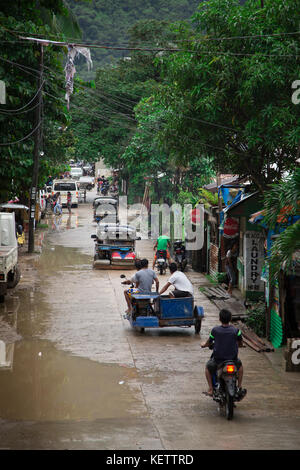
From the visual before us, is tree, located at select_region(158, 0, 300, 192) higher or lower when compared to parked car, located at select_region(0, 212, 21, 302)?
higher

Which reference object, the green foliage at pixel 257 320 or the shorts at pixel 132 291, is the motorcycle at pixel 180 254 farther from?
the shorts at pixel 132 291

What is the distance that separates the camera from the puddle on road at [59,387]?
9438 mm

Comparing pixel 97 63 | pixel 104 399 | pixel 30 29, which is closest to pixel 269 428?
pixel 104 399

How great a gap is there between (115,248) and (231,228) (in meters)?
6.08

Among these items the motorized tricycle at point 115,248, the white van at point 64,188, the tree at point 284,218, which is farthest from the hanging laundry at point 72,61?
the white van at point 64,188

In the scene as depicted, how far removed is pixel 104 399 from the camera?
10.1m

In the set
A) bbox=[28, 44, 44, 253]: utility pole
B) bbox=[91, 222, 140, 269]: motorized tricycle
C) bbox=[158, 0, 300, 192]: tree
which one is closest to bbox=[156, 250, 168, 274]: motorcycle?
bbox=[91, 222, 140, 269]: motorized tricycle

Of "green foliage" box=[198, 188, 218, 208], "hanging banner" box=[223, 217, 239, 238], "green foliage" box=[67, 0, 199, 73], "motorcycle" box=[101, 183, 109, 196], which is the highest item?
"green foliage" box=[67, 0, 199, 73]

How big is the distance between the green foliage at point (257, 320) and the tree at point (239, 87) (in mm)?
3615

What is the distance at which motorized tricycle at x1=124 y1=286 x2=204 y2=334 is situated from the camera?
14.4 m

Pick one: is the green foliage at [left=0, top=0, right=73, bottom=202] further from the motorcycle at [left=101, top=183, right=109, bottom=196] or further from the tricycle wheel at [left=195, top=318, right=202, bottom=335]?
the motorcycle at [left=101, top=183, right=109, bottom=196]

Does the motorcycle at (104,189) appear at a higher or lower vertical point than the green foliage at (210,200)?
higher

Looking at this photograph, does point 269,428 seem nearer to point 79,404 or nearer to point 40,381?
point 79,404

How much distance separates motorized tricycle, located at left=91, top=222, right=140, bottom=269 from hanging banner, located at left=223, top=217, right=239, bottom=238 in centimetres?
567
